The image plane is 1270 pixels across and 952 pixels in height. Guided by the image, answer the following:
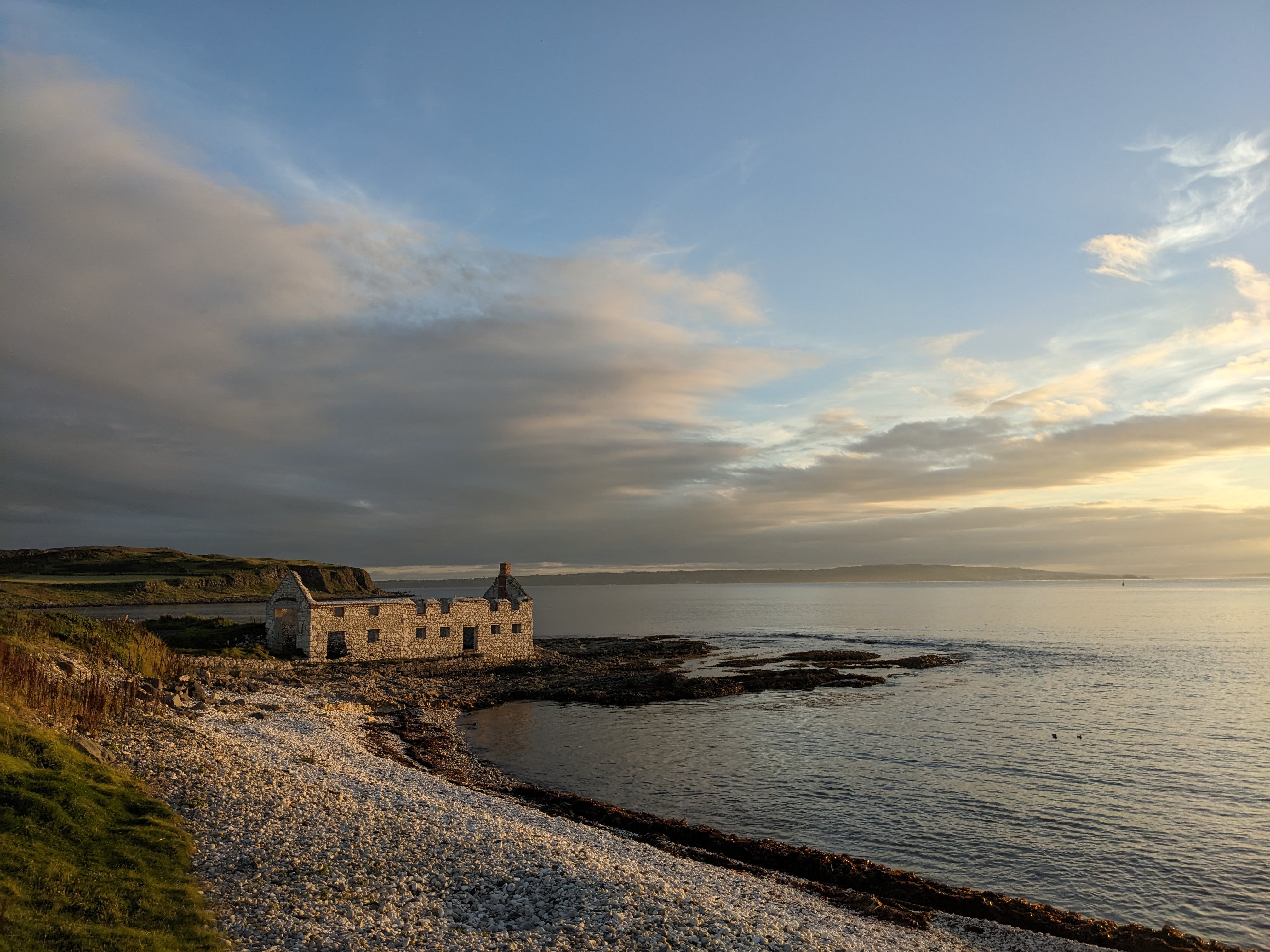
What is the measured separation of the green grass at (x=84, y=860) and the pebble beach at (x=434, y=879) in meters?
0.69

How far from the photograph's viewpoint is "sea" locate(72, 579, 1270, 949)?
20266 millimetres

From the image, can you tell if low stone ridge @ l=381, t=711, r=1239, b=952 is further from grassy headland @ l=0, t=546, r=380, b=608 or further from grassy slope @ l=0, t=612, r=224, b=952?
grassy headland @ l=0, t=546, r=380, b=608

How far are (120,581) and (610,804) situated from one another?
179929mm

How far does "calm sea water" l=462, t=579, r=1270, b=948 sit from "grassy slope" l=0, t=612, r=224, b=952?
53.3 ft

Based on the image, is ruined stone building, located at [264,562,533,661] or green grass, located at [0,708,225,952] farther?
ruined stone building, located at [264,562,533,661]

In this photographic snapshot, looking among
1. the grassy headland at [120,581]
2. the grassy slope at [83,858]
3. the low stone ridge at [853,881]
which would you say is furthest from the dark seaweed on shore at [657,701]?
the grassy headland at [120,581]

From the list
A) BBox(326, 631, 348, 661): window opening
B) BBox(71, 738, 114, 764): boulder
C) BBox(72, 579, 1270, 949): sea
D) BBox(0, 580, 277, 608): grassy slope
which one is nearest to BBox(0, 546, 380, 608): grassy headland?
BBox(0, 580, 277, 608): grassy slope

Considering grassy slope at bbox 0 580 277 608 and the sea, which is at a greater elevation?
the sea


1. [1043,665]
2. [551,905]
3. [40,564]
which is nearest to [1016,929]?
[551,905]

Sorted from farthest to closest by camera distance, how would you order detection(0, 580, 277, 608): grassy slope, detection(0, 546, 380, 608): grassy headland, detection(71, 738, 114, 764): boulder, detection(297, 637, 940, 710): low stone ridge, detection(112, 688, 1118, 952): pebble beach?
detection(0, 546, 380, 608): grassy headland → detection(0, 580, 277, 608): grassy slope → detection(297, 637, 940, 710): low stone ridge → detection(71, 738, 114, 764): boulder → detection(112, 688, 1118, 952): pebble beach

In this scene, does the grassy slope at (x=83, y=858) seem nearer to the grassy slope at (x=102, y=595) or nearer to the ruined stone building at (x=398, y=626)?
the ruined stone building at (x=398, y=626)

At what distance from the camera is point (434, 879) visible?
14.1m

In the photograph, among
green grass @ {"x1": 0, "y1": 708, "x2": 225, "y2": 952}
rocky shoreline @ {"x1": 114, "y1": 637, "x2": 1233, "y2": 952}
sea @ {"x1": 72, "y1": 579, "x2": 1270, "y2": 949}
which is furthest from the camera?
sea @ {"x1": 72, "y1": 579, "x2": 1270, "y2": 949}

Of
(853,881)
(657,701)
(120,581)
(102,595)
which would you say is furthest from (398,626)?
(120,581)
